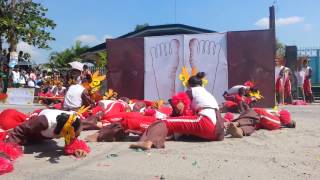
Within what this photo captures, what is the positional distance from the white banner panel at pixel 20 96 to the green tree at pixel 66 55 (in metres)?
19.4

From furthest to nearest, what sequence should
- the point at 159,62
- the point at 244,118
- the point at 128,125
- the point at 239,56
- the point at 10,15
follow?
the point at 10,15 → the point at 159,62 → the point at 239,56 → the point at 244,118 → the point at 128,125

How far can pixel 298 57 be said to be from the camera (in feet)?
64.9

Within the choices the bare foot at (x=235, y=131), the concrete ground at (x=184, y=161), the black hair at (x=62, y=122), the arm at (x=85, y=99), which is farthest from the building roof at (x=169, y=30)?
the black hair at (x=62, y=122)

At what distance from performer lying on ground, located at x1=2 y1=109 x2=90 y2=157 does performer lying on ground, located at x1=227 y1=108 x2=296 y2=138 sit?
269cm

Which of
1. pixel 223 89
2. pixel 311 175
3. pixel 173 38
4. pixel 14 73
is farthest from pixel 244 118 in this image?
pixel 14 73

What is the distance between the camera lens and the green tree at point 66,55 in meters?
38.6

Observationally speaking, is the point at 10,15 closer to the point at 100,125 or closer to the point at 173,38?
the point at 173,38

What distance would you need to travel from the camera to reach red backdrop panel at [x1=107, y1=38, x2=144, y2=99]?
53.9ft

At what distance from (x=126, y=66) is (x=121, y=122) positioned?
28.3ft

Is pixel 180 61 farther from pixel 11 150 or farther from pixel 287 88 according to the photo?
pixel 11 150

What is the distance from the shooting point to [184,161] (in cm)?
631

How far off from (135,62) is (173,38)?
1586 millimetres

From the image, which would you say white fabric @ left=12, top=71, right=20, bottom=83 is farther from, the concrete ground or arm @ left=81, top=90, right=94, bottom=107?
the concrete ground

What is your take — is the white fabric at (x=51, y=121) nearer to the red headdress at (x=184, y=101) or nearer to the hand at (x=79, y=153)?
the hand at (x=79, y=153)
